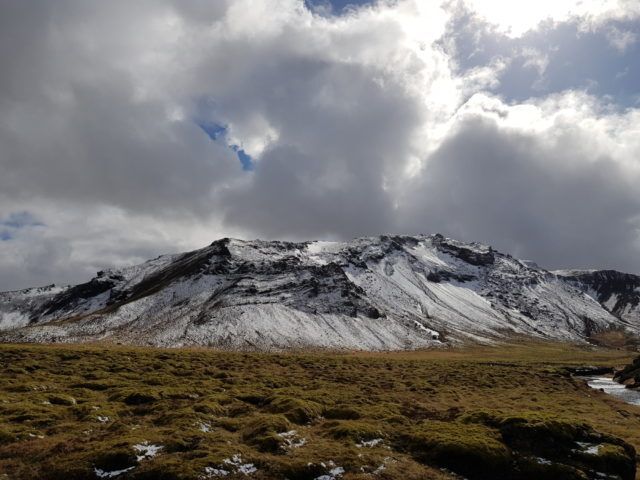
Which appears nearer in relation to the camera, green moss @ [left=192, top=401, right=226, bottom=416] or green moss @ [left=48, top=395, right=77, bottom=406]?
green moss @ [left=192, top=401, right=226, bottom=416]

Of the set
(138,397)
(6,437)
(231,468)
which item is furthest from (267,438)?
(138,397)

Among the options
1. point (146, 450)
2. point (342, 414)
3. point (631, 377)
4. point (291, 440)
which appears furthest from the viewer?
point (631, 377)

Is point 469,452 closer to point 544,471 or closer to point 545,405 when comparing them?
point 544,471

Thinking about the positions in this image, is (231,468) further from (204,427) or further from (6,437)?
(6,437)

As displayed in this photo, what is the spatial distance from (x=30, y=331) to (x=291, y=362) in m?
140

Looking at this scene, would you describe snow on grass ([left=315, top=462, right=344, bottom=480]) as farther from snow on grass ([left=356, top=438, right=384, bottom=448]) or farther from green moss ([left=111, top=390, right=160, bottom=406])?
green moss ([left=111, top=390, right=160, bottom=406])

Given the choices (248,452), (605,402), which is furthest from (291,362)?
(248,452)

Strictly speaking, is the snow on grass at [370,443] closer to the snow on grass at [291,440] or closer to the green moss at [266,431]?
the snow on grass at [291,440]

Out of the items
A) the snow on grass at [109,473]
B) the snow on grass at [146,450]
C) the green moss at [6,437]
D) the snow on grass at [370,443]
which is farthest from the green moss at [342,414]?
the green moss at [6,437]

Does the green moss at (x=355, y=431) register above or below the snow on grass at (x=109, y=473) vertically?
above

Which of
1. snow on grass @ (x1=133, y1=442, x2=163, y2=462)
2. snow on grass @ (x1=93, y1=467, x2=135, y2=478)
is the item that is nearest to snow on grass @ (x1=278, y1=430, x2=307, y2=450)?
snow on grass @ (x1=133, y1=442, x2=163, y2=462)

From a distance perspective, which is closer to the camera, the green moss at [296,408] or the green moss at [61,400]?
the green moss at [296,408]

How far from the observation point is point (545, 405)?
50.9 metres

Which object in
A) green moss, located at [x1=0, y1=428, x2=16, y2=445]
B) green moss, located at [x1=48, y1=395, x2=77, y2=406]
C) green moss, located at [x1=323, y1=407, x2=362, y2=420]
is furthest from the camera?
green moss, located at [x1=48, y1=395, x2=77, y2=406]
